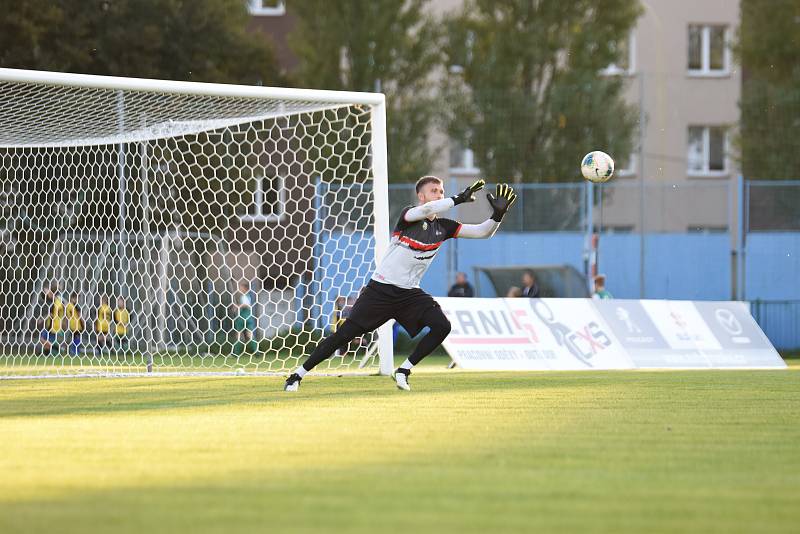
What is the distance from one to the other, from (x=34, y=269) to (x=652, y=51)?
2378cm

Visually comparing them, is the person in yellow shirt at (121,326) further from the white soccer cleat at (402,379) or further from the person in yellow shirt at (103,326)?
the white soccer cleat at (402,379)

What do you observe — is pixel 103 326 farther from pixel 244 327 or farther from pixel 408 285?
pixel 408 285

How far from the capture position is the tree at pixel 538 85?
30.9 m

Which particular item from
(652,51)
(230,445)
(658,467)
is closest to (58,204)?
(230,445)

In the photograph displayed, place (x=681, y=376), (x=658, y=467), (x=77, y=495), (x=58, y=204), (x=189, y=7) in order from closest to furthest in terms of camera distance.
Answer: (x=77, y=495)
(x=658, y=467)
(x=681, y=376)
(x=58, y=204)
(x=189, y=7)

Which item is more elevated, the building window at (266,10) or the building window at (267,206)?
the building window at (266,10)

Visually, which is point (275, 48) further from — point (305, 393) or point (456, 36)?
point (305, 393)

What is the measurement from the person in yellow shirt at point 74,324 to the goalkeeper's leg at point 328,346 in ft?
31.9

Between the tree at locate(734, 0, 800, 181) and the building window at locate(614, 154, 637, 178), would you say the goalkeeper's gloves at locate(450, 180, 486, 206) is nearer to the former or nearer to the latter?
the tree at locate(734, 0, 800, 181)

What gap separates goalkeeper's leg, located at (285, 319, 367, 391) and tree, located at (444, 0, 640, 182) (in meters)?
19.3

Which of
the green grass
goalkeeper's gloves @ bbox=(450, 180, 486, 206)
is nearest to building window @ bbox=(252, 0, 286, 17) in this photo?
goalkeeper's gloves @ bbox=(450, 180, 486, 206)

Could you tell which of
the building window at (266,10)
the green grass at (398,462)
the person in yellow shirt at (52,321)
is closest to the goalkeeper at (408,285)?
the green grass at (398,462)

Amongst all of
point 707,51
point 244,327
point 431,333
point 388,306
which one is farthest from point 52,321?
point 707,51

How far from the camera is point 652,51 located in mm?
40062
